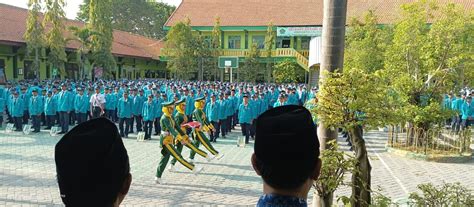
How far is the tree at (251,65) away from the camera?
32438 mm

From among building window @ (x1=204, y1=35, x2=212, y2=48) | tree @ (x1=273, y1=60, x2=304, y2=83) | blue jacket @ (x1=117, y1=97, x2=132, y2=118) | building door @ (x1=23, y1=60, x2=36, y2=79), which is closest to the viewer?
blue jacket @ (x1=117, y1=97, x2=132, y2=118)

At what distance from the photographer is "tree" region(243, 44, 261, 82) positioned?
32438 millimetres

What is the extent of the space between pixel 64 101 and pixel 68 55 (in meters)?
15.0

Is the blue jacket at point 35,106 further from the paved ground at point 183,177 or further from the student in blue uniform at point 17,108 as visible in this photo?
the paved ground at point 183,177

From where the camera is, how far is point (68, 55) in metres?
26.5

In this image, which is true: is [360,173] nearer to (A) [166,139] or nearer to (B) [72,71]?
(A) [166,139]

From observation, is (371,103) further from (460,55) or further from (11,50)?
(11,50)

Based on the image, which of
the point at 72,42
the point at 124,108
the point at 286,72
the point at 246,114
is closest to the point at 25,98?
the point at 124,108

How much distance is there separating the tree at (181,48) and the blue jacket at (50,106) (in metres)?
17.7

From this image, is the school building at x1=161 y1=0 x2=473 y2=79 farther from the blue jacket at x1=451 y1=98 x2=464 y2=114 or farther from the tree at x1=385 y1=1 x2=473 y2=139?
the tree at x1=385 y1=1 x2=473 y2=139

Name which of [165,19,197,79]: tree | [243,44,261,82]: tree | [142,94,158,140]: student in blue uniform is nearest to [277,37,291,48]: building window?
[243,44,261,82]: tree

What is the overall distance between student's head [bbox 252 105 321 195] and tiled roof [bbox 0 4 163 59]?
73.8 feet

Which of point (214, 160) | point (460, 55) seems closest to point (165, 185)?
point (214, 160)

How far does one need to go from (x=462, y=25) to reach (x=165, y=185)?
851 cm
